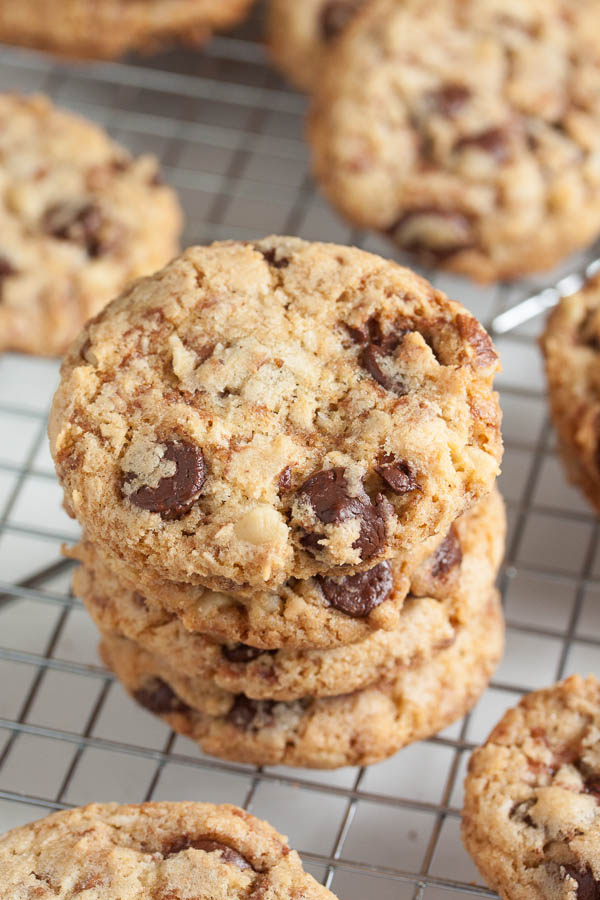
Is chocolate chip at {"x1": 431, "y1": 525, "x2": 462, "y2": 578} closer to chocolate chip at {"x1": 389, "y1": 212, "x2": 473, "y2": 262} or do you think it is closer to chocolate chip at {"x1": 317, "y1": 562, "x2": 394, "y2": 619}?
chocolate chip at {"x1": 317, "y1": 562, "x2": 394, "y2": 619}

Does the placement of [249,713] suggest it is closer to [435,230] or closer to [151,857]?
[151,857]

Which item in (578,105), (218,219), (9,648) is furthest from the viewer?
(218,219)

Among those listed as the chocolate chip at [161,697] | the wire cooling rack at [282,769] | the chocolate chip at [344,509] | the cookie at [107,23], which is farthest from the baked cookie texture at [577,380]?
the cookie at [107,23]

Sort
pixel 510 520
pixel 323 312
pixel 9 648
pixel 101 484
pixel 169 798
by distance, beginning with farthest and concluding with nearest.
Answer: pixel 510 520 < pixel 9 648 < pixel 169 798 < pixel 323 312 < pixel 101 484

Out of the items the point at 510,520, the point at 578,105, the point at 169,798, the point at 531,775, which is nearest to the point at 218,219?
the point at 578,105

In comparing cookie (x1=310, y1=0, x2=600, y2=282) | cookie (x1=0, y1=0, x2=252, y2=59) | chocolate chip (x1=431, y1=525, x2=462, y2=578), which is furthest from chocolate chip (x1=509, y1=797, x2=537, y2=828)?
cookie (x1=0, y1=0, x2=252, y2=59)

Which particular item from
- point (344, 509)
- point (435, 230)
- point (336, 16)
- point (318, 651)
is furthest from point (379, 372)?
point (336, 16)

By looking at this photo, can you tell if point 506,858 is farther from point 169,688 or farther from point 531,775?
point 169,688
